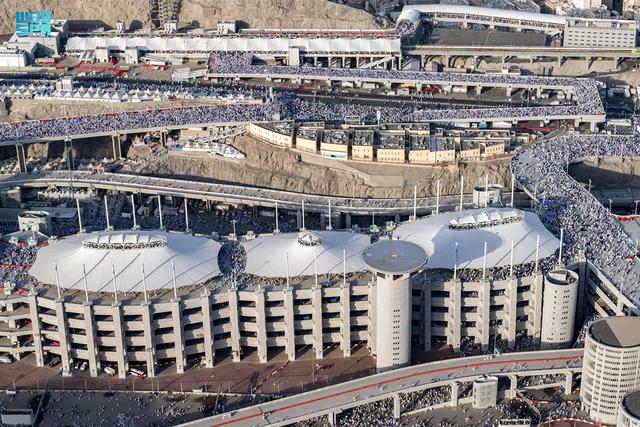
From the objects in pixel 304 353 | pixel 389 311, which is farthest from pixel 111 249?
pixel 389 311

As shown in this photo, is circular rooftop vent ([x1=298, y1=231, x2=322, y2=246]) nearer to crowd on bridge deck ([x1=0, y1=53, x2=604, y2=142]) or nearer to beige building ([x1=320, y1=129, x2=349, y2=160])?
beige building ([x1=320, y1=129, x2=349, y2=160])

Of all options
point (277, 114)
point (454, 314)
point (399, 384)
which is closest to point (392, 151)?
point (277, 114)

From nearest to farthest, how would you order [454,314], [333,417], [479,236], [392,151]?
[333,417] < [454,314] < [479,236] < [392,151]

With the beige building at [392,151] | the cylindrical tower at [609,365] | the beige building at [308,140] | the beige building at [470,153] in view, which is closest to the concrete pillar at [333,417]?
the cylindrical tower at [609,365]

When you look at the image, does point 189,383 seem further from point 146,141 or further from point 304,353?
point 146,141

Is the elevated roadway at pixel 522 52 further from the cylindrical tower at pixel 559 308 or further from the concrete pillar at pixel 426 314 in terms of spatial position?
the concrete pillar at pixel 426 314

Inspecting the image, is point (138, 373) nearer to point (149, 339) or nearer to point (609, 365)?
point (149, 339)

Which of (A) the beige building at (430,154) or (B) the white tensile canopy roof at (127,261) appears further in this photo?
(A) the beige building at (430,154)
